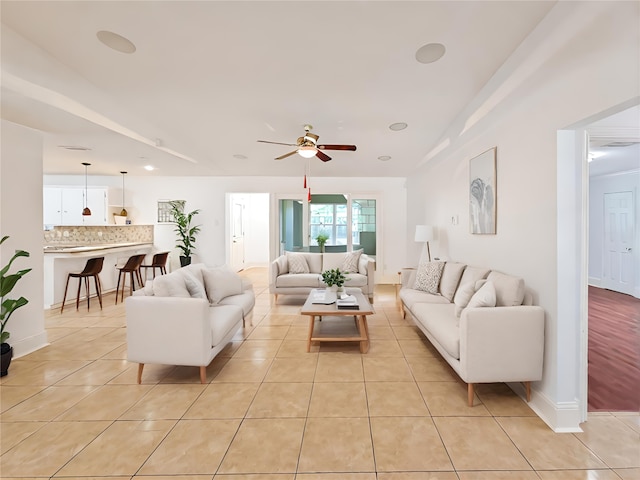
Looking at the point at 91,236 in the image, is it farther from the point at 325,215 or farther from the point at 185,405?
the point at 185,405

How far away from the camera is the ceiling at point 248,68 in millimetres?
2111

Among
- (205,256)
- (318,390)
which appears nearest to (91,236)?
(205,256)

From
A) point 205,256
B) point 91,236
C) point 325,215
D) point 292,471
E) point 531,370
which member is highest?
point 325,215

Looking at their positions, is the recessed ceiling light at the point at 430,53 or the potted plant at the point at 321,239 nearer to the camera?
the recessed ceiling light at the point at 430,53

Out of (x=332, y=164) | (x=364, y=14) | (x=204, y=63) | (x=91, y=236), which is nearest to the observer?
(x=364, y=14)

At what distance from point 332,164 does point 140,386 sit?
4838 mm

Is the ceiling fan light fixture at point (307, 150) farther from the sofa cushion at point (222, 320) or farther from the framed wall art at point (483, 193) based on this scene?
the sofa cushion at point (222, 320)

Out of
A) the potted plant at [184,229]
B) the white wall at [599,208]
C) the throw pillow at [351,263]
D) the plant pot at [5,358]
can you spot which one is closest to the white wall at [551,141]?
the throw pillow at [351,263]

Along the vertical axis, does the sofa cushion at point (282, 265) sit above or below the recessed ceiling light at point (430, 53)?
below

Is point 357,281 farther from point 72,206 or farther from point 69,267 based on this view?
point 72,206

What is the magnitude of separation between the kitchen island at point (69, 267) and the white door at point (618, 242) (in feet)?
33.4

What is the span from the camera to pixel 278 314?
4852 mm

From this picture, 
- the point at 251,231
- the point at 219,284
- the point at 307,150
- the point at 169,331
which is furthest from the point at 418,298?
the point at 251,231

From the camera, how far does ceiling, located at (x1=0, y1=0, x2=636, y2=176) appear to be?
211cm
